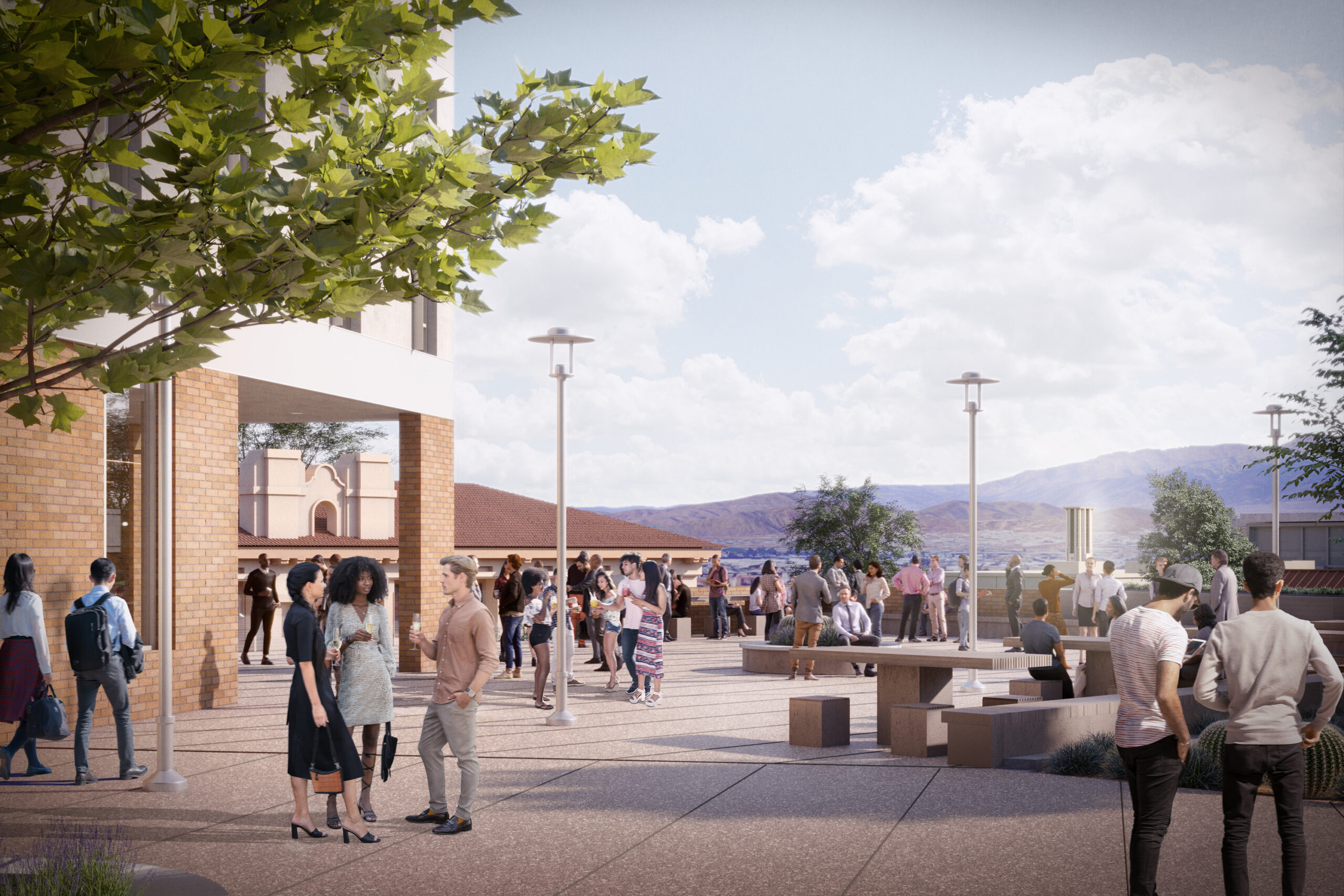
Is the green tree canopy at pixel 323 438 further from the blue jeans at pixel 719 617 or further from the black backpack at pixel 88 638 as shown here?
the black backpack at pixel 88 638

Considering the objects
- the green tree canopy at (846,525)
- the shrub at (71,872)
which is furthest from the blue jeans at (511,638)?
the green tree canopy at (846,525)

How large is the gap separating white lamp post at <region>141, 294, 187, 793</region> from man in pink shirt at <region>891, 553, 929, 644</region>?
19.8 m

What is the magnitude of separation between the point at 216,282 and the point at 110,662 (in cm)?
674

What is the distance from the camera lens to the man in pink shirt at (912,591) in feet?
92.3

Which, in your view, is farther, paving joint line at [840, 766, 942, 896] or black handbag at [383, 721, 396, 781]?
black handbag at [383, 721, 396, 781]

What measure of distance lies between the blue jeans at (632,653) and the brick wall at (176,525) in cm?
519

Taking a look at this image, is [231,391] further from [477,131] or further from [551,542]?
[551,542]

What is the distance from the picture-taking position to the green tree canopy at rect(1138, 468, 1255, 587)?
82.8 m

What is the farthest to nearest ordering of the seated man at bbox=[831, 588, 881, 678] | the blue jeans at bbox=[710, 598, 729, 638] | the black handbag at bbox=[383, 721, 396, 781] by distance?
the blue jeans at bbox=[710, 598, 729, 638]
the seated man at bbox=[831, 588, 881, 678]
the black handbag at bbox=[383, 721, 396, 781]

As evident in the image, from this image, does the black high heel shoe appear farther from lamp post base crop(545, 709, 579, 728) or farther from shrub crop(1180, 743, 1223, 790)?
shrub crop(1180, 743, 1223, 790)

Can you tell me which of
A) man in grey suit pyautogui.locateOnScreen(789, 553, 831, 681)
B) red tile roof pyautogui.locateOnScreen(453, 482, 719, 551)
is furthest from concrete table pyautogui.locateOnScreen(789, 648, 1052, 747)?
red tile roof pyautogui.locateOnScreen(453, 482, 719, 551)

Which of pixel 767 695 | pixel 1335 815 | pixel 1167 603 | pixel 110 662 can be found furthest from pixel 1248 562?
pixel 767 695

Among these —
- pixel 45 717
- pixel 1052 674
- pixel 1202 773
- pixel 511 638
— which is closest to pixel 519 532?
pixel 511 638

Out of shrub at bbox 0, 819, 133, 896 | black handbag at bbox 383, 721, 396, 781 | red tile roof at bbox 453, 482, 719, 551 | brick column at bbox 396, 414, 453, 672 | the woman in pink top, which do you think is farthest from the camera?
red tile roof at bbox 453, 482, 719, 551
